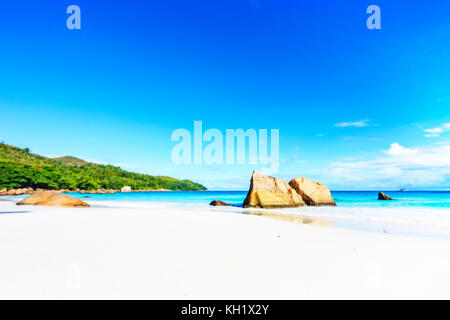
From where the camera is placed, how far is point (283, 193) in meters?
21.3

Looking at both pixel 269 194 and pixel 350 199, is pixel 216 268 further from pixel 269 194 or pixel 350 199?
pixel 350 199

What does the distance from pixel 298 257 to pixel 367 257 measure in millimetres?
1430

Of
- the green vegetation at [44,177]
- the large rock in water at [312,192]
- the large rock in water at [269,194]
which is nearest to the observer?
the large rock in water at [269,194]

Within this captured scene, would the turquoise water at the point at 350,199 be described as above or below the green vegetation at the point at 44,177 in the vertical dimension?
below

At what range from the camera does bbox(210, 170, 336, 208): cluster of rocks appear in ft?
67.9

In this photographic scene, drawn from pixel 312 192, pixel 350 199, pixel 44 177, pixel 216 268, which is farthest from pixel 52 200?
pixel 44 177

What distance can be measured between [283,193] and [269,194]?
→ 153cm

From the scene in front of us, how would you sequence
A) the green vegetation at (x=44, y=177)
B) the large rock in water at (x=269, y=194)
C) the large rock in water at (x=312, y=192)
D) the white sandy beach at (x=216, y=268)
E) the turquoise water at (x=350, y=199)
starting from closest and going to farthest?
the white sandy beach at (x=216, y=268)
the large rock in water at (x=269, y=194)
the large rock in water at (x=312, y=192)
the turquoise water at (x=350, y=199)
the green vegetation at (x=44, y=177)

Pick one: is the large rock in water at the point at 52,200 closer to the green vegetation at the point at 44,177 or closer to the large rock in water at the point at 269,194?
the large rock in water at the point at 269,194

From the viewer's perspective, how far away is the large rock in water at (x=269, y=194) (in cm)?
2061

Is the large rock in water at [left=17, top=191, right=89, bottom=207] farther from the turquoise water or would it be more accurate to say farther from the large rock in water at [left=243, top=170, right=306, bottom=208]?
the turquoise water

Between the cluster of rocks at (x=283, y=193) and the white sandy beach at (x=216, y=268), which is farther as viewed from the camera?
the cluster of rocks at (x=283, y=193)

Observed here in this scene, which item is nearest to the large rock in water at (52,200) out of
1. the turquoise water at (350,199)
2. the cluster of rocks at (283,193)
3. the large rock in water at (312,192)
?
the cluster of rocks at (283,193)
